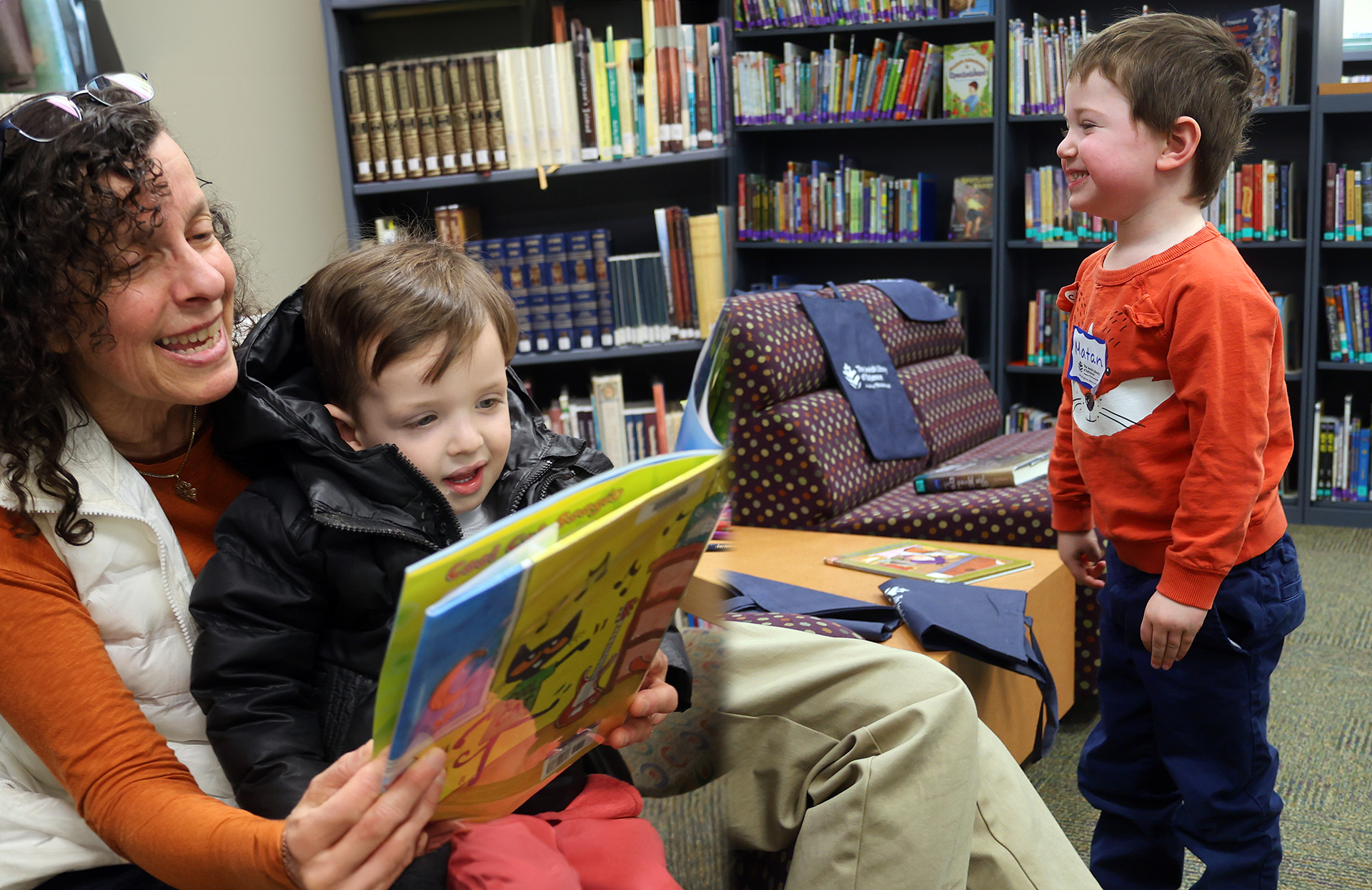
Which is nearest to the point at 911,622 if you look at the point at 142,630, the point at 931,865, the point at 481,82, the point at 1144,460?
the point at 1144,460

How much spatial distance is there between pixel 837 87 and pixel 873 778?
136 inches

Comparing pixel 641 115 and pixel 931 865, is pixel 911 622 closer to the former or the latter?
pixel 931 865

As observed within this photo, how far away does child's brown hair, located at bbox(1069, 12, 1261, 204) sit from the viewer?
1414 millimetres

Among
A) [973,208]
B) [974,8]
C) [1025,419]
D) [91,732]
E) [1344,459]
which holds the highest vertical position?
[974,8]

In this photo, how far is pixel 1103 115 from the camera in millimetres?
1451

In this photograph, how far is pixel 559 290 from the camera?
3.18 metres

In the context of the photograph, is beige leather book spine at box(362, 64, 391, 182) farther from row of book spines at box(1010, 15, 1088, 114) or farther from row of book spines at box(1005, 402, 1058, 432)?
row of book spines at box(1005, 402, 1058, 432)

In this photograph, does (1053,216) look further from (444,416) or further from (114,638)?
(114,638)

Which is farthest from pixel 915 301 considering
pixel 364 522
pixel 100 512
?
pixel 100 512

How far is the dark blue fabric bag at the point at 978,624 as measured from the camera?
66.1 inches

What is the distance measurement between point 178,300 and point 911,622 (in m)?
1.21

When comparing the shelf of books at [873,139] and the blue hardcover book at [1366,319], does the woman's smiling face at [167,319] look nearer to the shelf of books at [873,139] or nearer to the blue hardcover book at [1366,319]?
the shelf of books at [873,139]

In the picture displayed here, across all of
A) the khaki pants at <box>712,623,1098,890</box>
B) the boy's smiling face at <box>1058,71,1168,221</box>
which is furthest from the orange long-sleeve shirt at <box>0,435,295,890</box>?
the boy's smiling face at <box>1058,71,1168,221</box>

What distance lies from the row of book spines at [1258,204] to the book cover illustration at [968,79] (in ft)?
2.86
